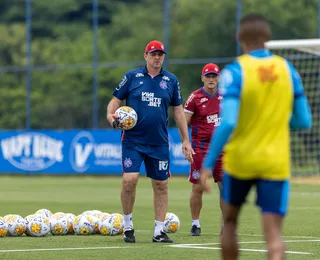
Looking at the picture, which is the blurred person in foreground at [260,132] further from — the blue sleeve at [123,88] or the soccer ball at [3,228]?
the soccer ball at [3,228]

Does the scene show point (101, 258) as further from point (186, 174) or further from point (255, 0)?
point (255, 0)

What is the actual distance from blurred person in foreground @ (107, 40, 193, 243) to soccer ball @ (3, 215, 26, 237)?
5.41ft

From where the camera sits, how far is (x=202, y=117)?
538 inches

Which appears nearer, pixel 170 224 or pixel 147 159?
pixel 147 159

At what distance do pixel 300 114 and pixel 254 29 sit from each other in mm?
743

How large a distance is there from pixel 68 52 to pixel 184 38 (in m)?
9.70

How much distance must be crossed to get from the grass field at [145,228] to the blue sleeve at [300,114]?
9.76 feet

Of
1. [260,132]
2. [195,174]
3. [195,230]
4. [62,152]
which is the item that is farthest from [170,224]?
[62,152]

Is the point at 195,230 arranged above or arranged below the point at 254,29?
below

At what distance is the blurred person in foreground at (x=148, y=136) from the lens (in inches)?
476

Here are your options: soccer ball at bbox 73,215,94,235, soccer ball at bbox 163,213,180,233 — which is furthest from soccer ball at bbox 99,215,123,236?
soccer ball at bbox 163,213,180,233

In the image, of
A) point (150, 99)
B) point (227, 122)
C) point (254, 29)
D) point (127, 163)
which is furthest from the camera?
point (150, 99)

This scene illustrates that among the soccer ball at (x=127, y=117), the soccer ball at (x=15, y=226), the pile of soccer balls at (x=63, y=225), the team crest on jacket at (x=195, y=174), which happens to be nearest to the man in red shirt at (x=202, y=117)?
the team crest on jacket at (x=195, y=174)

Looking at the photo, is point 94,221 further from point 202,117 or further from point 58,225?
point 202,117
